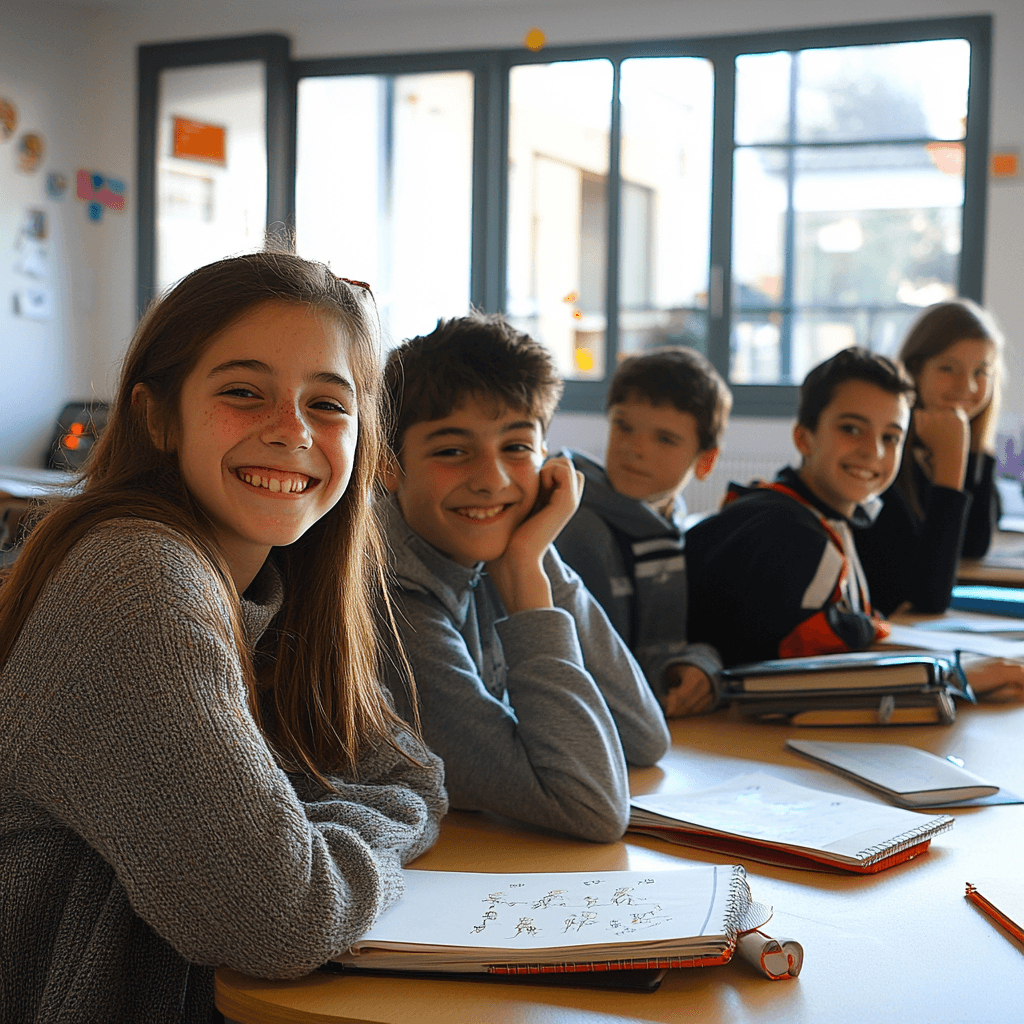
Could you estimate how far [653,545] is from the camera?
1720 millimetres

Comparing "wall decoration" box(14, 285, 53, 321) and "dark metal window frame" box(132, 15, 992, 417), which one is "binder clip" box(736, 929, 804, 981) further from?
"wall decoration" box(14, 285, 53, 321)

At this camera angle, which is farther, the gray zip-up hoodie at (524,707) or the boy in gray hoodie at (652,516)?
the boy in gray hoodie at (652,516)

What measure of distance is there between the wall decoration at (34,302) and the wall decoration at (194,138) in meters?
0.97

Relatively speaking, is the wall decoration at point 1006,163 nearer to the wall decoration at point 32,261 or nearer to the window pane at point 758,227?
the window pane at point 758,227

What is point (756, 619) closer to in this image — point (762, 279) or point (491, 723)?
point (491, 723)

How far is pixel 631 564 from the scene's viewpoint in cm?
171

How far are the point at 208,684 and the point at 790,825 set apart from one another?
56 centimetres

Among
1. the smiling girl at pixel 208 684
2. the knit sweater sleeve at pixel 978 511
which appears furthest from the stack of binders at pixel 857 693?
the knit sweater sleeve at pixel 978 511

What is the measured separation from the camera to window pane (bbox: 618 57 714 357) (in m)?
4.84

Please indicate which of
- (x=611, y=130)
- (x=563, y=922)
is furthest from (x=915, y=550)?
(x=611, y=130)

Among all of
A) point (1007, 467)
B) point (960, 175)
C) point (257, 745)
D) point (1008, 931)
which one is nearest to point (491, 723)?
point (257, 745)

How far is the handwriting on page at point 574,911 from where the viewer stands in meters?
0.75

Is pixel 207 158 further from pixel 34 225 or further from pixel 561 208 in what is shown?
pixel 561 208

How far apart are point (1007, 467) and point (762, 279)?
4.28 ft
